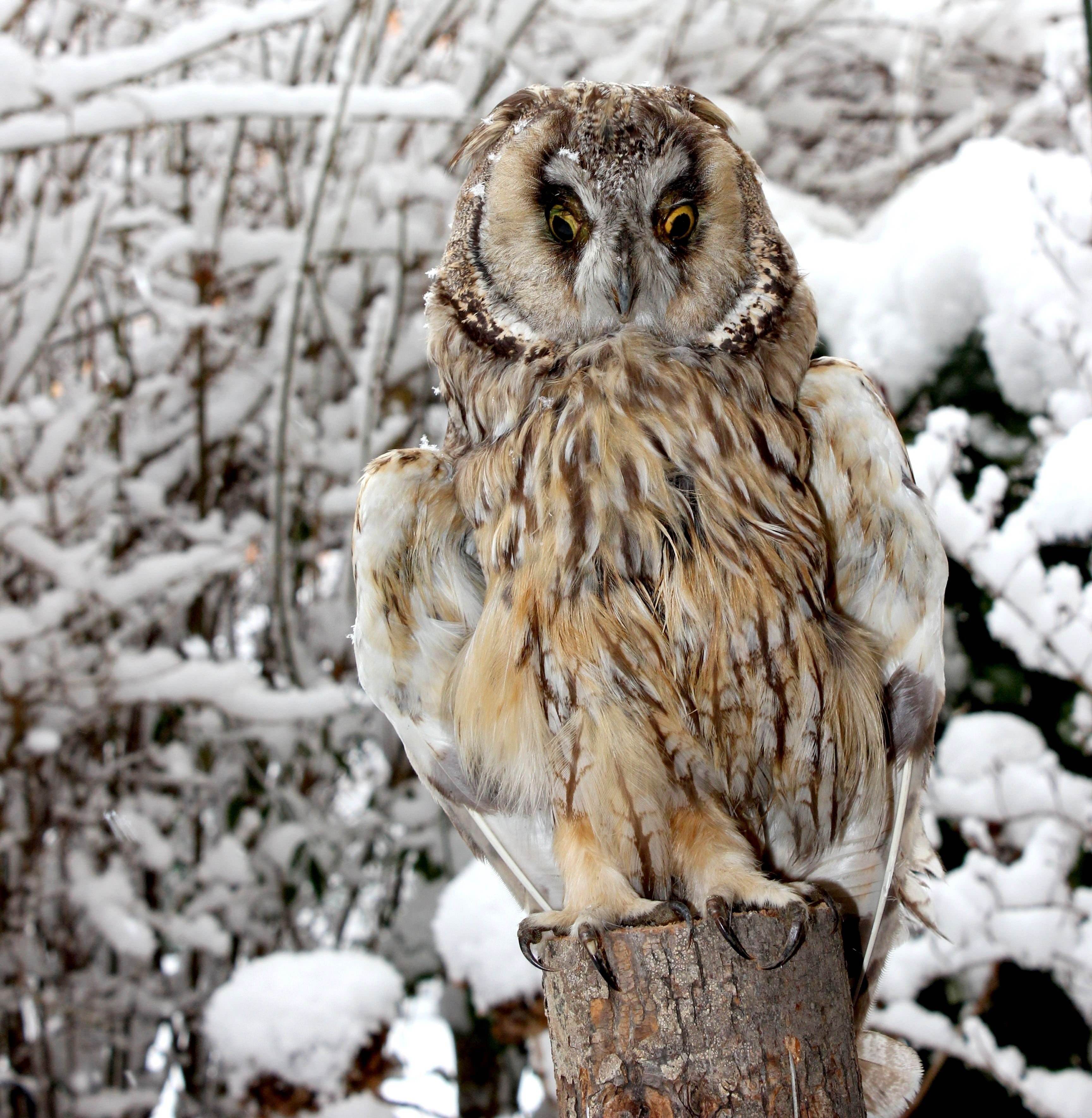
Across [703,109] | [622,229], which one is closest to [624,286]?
[622,229]

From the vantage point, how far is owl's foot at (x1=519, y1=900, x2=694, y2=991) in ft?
4.09

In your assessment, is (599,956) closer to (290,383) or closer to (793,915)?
(793,915)

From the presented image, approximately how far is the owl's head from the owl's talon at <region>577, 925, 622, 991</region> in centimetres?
80

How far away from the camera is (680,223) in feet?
4.91

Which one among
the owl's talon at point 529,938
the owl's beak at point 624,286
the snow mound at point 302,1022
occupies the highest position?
the owl's beak at point 624,286

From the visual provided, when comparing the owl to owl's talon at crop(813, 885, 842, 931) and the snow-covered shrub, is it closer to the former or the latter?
owl's talon at crop(813, 885, 842, 931)

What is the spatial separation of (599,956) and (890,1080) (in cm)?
61

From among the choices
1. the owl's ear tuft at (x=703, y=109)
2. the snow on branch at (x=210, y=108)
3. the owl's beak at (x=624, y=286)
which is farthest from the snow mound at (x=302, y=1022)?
the snow on branch at (x=210, y=108)

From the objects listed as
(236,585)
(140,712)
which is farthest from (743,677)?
(236,585)

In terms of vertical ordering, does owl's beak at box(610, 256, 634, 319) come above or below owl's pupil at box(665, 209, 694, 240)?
below

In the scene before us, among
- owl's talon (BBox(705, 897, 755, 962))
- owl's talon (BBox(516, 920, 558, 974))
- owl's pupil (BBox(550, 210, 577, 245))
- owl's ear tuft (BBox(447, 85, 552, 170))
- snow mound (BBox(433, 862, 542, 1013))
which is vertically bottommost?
snow mound (BBox(433, 862, 542, 1013))

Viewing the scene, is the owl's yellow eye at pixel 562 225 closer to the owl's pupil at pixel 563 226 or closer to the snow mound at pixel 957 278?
the owl's pupil at pixel 563 226

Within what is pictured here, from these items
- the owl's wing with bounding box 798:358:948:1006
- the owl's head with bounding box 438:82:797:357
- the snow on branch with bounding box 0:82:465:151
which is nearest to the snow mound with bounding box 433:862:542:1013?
the owl's wing with bounding box 798:358:948:1006

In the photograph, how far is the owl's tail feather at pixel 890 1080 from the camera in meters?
1.54
